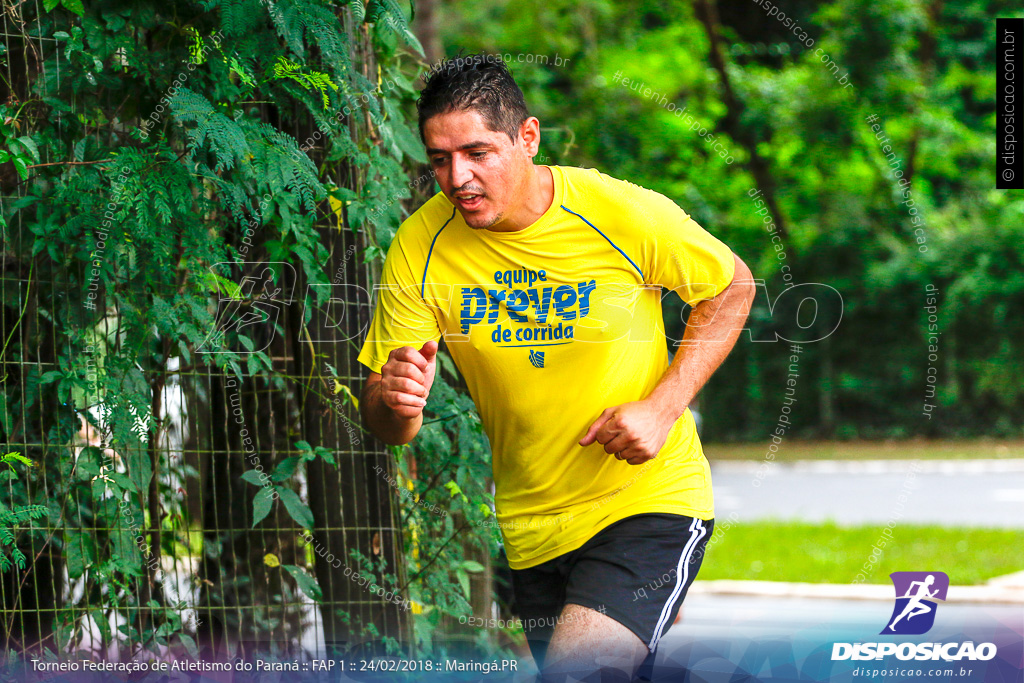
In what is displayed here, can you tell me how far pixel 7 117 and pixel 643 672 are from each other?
2.35 metres

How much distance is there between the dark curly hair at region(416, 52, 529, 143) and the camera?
2.42m

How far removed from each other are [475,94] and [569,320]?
0.60 m

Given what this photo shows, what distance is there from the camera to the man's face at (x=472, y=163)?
7.91 ft

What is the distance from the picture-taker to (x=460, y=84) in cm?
242

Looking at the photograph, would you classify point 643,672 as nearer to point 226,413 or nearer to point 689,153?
point 226,413

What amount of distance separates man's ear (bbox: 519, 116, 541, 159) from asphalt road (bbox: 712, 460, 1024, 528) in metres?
7.07

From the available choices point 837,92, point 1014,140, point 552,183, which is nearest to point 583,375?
point 552,183

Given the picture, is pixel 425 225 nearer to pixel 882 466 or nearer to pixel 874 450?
pixel 882 466

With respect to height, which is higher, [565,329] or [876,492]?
[565,329]

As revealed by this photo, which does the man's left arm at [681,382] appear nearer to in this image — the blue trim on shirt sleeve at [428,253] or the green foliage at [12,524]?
the blue trim on shirt sleeve at [428,253]

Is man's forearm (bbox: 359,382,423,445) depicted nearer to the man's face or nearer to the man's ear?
the man's face

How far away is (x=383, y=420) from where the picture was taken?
249 centimetres

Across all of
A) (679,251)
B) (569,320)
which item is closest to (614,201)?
(679,251)

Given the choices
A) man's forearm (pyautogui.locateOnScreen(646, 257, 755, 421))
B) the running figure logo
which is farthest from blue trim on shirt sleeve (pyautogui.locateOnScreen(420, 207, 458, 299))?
the running figure logo
